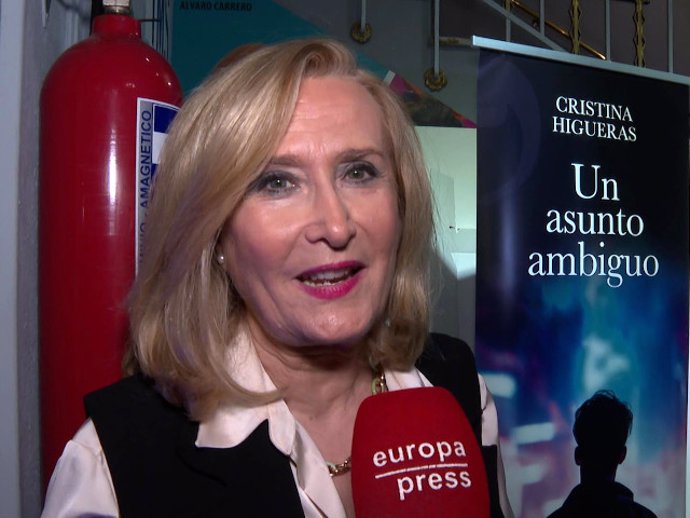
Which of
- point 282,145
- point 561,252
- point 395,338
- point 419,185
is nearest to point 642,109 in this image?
point 561,252

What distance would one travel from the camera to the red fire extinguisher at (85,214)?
1.18m

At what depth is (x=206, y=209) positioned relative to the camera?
1099 mm

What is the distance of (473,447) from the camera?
107 centimetres

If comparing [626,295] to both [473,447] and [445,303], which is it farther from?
[473,447]

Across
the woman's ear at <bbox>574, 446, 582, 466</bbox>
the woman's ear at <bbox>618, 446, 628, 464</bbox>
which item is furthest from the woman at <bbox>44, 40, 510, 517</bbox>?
the woman's ear at <bbox>618, 446, 628, 464</bbox>

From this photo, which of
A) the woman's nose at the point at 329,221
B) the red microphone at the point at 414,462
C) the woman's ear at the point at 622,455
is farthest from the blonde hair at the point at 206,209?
the woman's ear at the point at 622,455

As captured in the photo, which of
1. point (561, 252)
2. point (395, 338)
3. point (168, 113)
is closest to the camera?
point (168, 113)

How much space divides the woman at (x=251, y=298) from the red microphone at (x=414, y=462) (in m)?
0.13

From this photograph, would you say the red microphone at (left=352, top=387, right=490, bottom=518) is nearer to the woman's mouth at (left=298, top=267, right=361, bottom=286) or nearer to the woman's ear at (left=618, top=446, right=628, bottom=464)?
the woman's mouth at (left=298, top=267, right=361, bottom=286)

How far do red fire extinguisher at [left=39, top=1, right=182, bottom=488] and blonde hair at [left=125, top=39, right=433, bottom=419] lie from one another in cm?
6

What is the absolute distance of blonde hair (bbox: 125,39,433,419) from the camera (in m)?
1.09

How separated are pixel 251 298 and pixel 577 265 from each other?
940mm

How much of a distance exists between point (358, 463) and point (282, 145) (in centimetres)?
49

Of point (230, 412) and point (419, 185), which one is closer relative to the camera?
point (230, 412)
